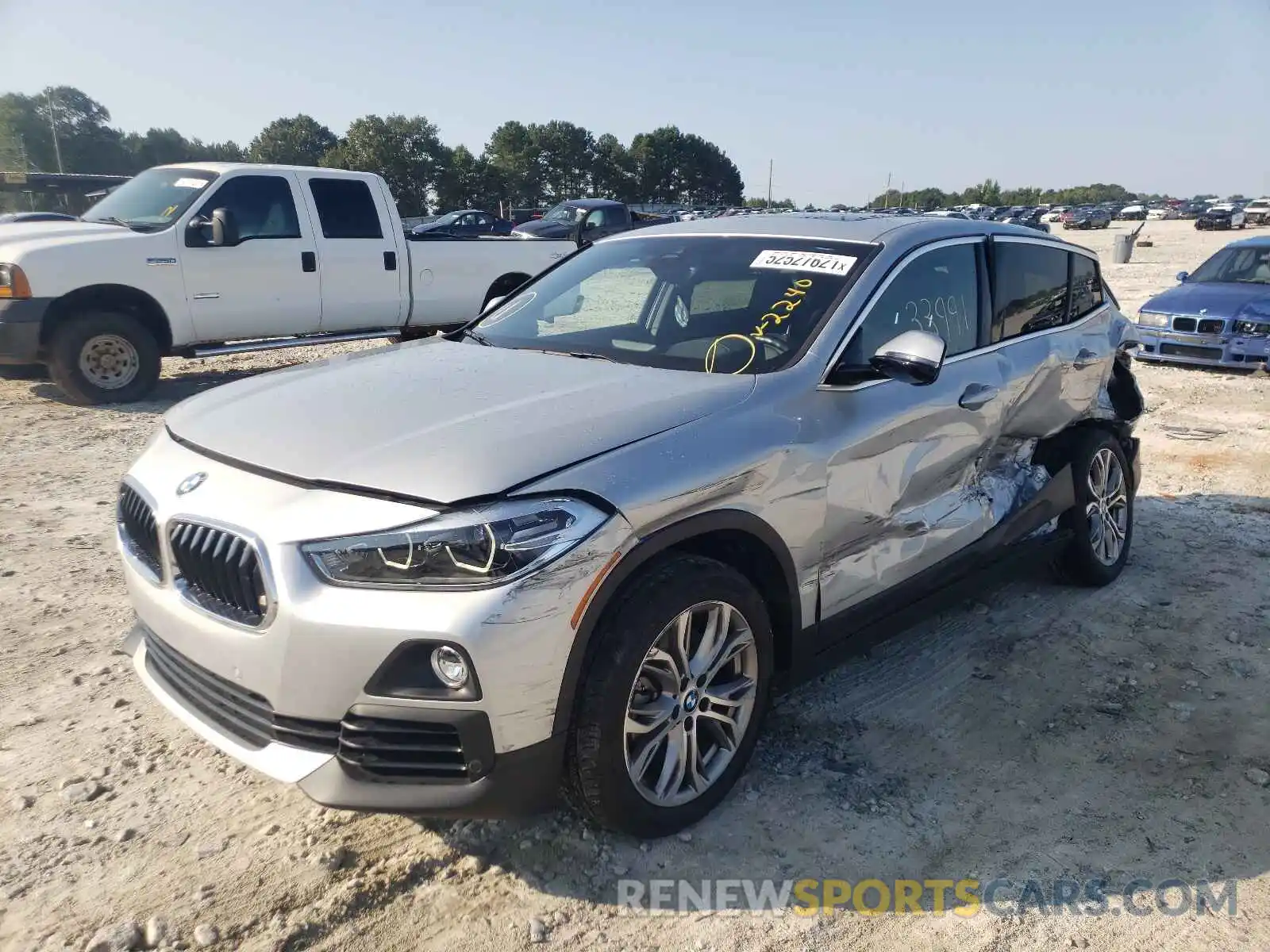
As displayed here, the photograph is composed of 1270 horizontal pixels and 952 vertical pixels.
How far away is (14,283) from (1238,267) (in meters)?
13.0

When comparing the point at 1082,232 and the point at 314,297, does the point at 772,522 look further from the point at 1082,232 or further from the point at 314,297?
the point at 1082,232

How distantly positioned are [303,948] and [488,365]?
1883mm

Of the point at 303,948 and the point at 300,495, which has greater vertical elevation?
the point at 300,495

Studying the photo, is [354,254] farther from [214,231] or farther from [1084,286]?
[1084,286]

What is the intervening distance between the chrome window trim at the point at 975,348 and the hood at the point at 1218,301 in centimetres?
678

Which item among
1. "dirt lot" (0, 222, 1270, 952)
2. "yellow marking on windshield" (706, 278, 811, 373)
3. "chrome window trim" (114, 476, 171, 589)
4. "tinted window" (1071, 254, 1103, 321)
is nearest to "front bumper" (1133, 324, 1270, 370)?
"tinted window" (1071, 254, 1103, 321)

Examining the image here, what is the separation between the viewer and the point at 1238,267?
11.4 metres

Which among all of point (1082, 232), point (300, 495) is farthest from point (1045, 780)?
point (1082, 232)

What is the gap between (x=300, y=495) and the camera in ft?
7.77

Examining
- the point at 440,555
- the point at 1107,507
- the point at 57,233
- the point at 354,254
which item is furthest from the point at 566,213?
the point at 440,555

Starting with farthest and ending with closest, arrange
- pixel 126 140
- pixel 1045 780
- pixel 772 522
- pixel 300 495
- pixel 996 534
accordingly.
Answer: pixel 126 140 → pixel 996 534 → pixel 1045 780 → pixel 772 522 → pixel 300 495

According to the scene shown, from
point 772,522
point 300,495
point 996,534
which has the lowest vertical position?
point 996,534

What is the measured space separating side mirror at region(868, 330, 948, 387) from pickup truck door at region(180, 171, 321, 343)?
285 inches

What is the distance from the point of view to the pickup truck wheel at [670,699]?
246 cm
